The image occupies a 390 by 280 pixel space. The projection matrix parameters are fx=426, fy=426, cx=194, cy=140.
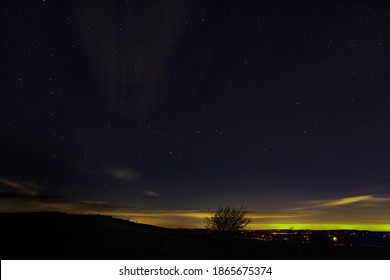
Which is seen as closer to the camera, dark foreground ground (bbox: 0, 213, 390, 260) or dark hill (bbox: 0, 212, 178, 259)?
dark hill (bbox: 0, 212, 178, 259)

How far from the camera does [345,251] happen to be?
70.3 feet

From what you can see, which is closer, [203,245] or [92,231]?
[203,245]

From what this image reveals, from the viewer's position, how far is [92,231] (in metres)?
27.5

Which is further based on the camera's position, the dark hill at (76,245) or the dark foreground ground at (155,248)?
the dark foreground ground at (155,248)
